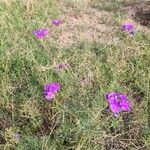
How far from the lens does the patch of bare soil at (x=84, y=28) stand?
155 inches

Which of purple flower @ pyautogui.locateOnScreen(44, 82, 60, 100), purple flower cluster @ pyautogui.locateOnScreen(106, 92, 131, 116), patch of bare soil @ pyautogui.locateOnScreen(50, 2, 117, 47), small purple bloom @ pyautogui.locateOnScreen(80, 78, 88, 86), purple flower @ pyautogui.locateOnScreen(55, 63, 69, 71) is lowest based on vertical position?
patch of bare soil @ pyautogui.locateOnScreen(50, 2, 117, 47)

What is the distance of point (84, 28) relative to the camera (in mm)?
4168

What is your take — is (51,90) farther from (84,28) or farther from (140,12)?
(140,12)

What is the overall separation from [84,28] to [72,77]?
1.16 m

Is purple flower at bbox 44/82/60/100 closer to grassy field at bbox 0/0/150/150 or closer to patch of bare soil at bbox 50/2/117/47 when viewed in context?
grassy field at bbox 0/0/150/150

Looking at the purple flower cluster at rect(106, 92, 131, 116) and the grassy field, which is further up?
the purple flower cluster at rect(106, 92, 131, 116)

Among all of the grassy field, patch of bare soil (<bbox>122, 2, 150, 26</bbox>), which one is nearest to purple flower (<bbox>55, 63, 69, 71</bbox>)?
the grassy field

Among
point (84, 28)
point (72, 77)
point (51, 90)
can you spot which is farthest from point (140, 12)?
point (51, 90)

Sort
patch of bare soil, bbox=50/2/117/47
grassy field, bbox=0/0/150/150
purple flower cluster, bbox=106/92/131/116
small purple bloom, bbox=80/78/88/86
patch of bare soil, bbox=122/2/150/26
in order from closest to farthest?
1. purple flower cluster, bbox=106/92/131/116
2. grassy field, bbox=0/0/150/150
3. small purple bloom, bbox=80/78/88/86
4. patch of bare soil, bbox=50/2/117/47
5. patch of bare soil, bbox=122/2/150/26

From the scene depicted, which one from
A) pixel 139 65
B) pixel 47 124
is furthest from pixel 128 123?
pixel 139 65

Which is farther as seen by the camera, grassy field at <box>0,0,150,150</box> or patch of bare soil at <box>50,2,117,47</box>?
patch of bare soil at <box>50,2,117,47</box>

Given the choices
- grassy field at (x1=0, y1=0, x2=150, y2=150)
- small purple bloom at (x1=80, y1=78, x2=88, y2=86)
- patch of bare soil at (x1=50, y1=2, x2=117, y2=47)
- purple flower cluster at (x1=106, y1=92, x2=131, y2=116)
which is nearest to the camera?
purple flower cluster at (x1=106, y1=92, x2=131, y2=116)

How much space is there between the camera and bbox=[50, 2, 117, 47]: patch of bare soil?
3945 mm

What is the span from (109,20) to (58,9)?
60 cm
